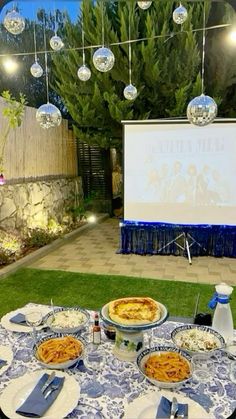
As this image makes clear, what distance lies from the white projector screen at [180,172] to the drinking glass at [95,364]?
4.07 m

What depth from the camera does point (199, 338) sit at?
1.59m

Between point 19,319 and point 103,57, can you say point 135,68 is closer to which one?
point 103,57

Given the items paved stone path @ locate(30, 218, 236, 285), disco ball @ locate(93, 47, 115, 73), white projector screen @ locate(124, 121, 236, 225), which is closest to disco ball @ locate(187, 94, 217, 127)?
disco ball @ locate(93, 47, 115, 73)

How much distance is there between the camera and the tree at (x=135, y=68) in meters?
5.90

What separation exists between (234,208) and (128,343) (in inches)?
169

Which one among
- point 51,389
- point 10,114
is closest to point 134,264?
point 10,114

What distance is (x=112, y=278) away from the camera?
457 cm

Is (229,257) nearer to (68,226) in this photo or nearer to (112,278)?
(112,278)

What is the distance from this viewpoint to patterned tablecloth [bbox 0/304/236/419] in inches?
46.8

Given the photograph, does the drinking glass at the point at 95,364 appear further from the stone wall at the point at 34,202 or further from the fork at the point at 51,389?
the stone wall at the point at 34,202

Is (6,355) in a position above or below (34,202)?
below

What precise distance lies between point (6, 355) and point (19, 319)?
32 cm

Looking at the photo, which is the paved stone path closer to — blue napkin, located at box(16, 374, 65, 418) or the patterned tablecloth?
the patterned tablecloth

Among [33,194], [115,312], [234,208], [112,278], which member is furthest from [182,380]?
[33,194]
